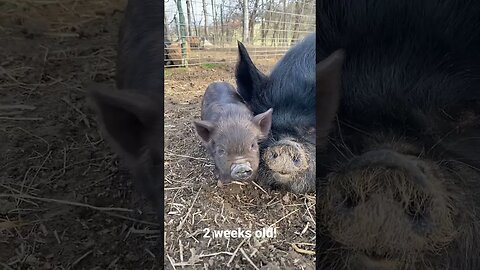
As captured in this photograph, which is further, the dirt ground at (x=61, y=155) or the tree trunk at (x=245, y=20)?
the dirt ground at (x=61, y=155)

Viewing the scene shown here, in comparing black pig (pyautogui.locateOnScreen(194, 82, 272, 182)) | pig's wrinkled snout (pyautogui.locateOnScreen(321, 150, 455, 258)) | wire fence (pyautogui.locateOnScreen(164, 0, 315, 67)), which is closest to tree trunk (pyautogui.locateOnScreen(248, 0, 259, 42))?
wire fence (pyautogui.locateOnScreen(164, 0, 315, 67))

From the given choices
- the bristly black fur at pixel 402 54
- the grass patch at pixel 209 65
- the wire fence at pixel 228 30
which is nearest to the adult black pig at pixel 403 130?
the bristly black fur at pixel 402 54

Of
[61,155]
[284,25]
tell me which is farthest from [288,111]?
[61,155]

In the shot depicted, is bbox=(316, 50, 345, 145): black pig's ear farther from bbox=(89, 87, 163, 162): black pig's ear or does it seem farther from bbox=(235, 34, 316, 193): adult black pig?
bbox=(89, 87, 163, 162): black pig's ear

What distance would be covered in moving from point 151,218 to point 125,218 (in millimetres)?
95

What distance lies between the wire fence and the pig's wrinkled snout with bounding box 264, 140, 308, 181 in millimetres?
167

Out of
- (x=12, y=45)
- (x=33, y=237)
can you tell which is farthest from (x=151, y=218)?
(x=12, y=45)

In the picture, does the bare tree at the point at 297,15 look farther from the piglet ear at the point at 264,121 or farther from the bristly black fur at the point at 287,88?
the piglet ear at the point at 264,121

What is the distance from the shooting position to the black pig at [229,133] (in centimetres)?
104

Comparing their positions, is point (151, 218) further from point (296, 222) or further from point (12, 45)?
point (12, 45)

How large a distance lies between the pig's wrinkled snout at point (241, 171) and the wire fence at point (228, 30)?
0.62 ft

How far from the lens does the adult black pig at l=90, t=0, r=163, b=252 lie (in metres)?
1.08

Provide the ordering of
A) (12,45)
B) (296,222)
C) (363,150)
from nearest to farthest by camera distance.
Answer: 1. (296,222)
2. (363,150)
3. (12,45)

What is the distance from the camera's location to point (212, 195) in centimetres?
105
